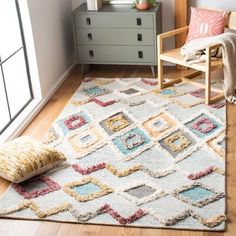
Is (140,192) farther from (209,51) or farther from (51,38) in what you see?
(51,38)

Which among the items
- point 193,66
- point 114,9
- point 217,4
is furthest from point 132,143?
point 217,4

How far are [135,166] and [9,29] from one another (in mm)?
1625

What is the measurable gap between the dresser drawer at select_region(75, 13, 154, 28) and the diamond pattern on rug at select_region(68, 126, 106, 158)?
3.93ft

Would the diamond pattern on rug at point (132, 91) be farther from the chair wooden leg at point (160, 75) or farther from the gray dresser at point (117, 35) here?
the gray dresser at point (117, 35)

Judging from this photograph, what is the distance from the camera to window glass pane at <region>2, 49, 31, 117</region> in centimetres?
381

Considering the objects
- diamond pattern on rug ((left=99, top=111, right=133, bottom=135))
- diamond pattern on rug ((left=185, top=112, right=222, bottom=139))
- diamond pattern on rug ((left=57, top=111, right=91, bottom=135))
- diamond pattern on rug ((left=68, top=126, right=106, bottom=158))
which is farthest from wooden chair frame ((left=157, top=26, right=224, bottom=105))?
diamond pattern on rug ((left=68, top=126, right=106, bottom=158))

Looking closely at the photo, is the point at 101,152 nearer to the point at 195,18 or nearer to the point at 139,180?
the point at 139,180

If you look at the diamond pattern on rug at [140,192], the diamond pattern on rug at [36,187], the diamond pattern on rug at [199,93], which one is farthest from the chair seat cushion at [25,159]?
the diamond pattern on rug at [199,93]

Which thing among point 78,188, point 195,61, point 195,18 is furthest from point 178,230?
point 195,18

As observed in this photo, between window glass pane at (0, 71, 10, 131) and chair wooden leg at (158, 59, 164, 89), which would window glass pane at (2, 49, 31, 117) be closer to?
window glass pane at (0, 71, 10, 131)

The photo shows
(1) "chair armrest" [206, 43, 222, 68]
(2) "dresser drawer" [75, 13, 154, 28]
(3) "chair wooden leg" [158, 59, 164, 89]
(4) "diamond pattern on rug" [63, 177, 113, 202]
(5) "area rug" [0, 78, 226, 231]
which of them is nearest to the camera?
(5) "area rug" [0, 78, 226, 231]

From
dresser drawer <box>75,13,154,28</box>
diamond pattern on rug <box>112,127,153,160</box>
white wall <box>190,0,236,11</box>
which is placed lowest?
diamond pattern on rug <box>112,127,153,160</box>

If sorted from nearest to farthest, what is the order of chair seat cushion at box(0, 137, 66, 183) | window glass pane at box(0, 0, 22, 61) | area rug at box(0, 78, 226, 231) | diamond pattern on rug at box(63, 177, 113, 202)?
area rug at box(0, 78, 226, 231)
diamond pattern on rug at box(63, 177, 113, 202)
chair seat cushion at box(0, 137, 66, 183)
window glass pane at box(0, 0, 22, 61)

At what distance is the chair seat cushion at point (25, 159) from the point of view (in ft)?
9.55
